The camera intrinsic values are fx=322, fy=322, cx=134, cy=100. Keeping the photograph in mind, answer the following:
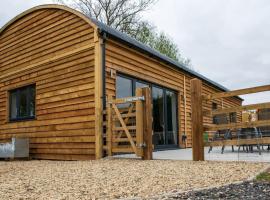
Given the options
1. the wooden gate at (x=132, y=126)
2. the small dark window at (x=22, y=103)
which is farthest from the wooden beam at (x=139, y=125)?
the small dark window at (x=22, y=103)

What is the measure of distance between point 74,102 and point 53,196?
492cm

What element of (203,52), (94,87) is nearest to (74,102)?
(94,87)

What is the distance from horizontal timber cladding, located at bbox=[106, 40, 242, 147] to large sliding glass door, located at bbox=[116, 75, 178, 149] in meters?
0.18

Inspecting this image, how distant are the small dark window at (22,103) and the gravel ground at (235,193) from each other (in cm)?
733

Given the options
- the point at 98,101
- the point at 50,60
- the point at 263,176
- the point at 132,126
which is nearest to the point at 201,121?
the point at 132,126

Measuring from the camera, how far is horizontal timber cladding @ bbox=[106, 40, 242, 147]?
26.6 feet

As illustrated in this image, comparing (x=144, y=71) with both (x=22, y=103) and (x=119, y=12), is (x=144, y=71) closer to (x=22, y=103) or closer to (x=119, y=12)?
(x=22, y=103)

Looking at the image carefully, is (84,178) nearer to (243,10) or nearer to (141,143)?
(141,143)

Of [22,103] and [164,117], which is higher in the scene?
[22,103]

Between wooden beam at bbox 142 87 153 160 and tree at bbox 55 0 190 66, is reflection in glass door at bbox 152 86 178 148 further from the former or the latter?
tree at bbox 55 0 190 66

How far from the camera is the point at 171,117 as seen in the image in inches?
435

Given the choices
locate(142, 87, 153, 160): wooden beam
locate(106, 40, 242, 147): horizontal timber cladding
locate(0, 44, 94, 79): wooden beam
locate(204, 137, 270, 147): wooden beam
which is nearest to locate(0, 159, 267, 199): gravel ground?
locate(204, 137, 270, 147): wooden beam

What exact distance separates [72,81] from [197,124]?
12.5ft

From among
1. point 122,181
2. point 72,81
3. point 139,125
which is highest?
point 72,81
